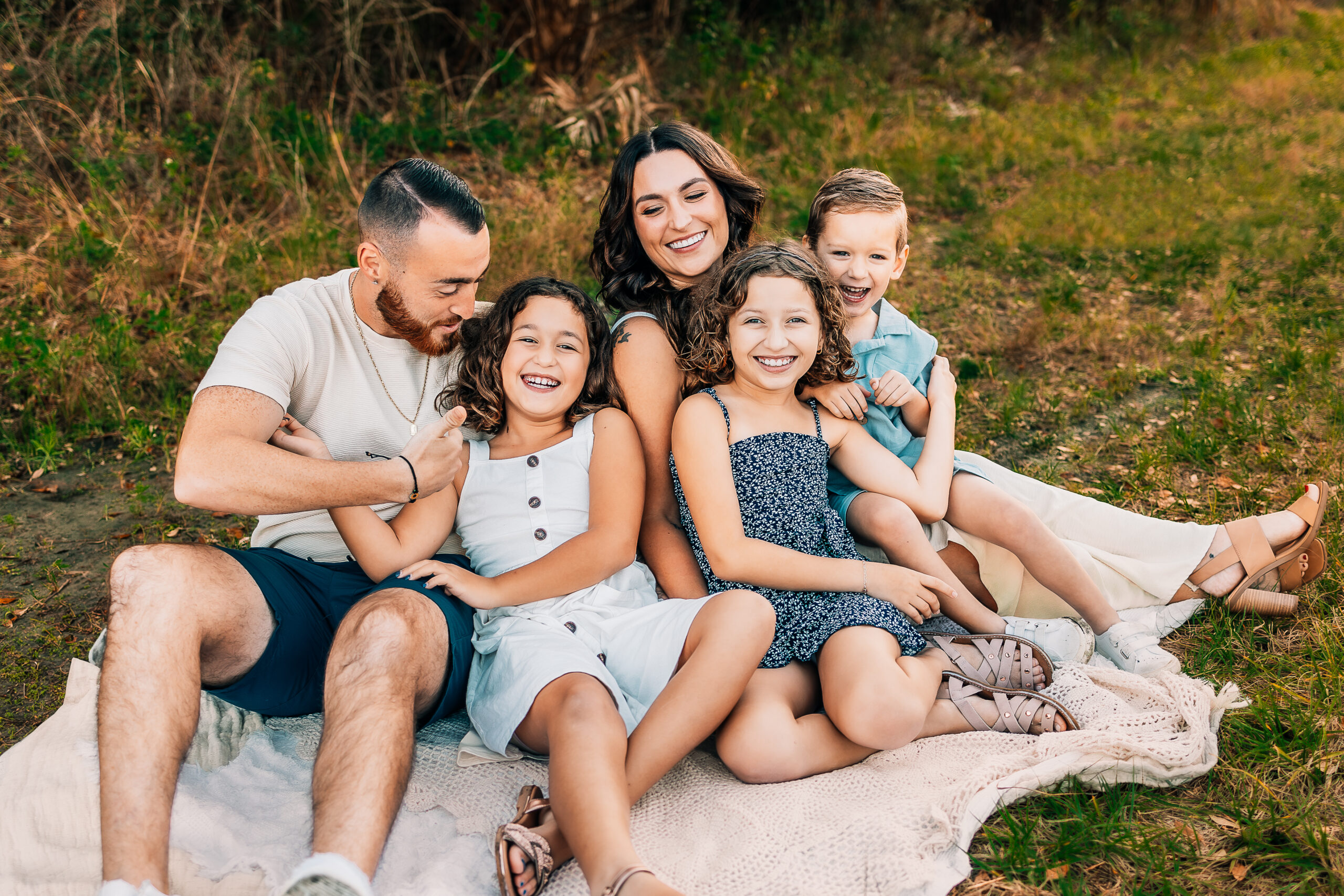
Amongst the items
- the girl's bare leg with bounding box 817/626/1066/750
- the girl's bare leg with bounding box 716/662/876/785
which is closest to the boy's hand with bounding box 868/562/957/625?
the girl's bare leg with bounding box 817/626/1066/750

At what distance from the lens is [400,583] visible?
8.48ft

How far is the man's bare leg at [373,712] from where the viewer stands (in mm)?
Result: 1944

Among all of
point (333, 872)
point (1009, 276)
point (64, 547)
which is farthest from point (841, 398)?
point (1009, 276)

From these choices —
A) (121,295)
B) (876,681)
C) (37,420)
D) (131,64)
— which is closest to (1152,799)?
(876,681)

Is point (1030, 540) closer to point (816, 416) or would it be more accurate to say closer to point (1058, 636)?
point (1058, 636)

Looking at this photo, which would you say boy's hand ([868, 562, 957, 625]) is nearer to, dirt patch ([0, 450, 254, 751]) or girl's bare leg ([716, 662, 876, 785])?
girl's bare leg ([716, 662, 876, 785])

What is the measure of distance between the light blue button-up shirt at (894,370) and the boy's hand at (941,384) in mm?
50

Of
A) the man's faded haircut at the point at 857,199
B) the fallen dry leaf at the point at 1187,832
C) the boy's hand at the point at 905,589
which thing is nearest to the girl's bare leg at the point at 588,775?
the boy's hand at the point at 905,589

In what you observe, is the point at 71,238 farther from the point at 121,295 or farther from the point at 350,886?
the point at 350,886

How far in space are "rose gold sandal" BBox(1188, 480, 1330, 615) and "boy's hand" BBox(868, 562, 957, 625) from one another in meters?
0.96

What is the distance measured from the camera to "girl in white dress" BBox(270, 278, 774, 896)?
2.11 m

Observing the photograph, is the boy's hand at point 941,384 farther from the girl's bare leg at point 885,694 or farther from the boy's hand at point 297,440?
the boy's hand at point 297,440

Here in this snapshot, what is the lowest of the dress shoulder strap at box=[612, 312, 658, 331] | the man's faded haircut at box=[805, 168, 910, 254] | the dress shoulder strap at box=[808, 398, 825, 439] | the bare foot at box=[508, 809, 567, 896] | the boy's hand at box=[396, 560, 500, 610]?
the bare foot at box=[508, 809, 567, 896]

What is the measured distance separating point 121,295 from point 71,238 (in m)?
0.55
